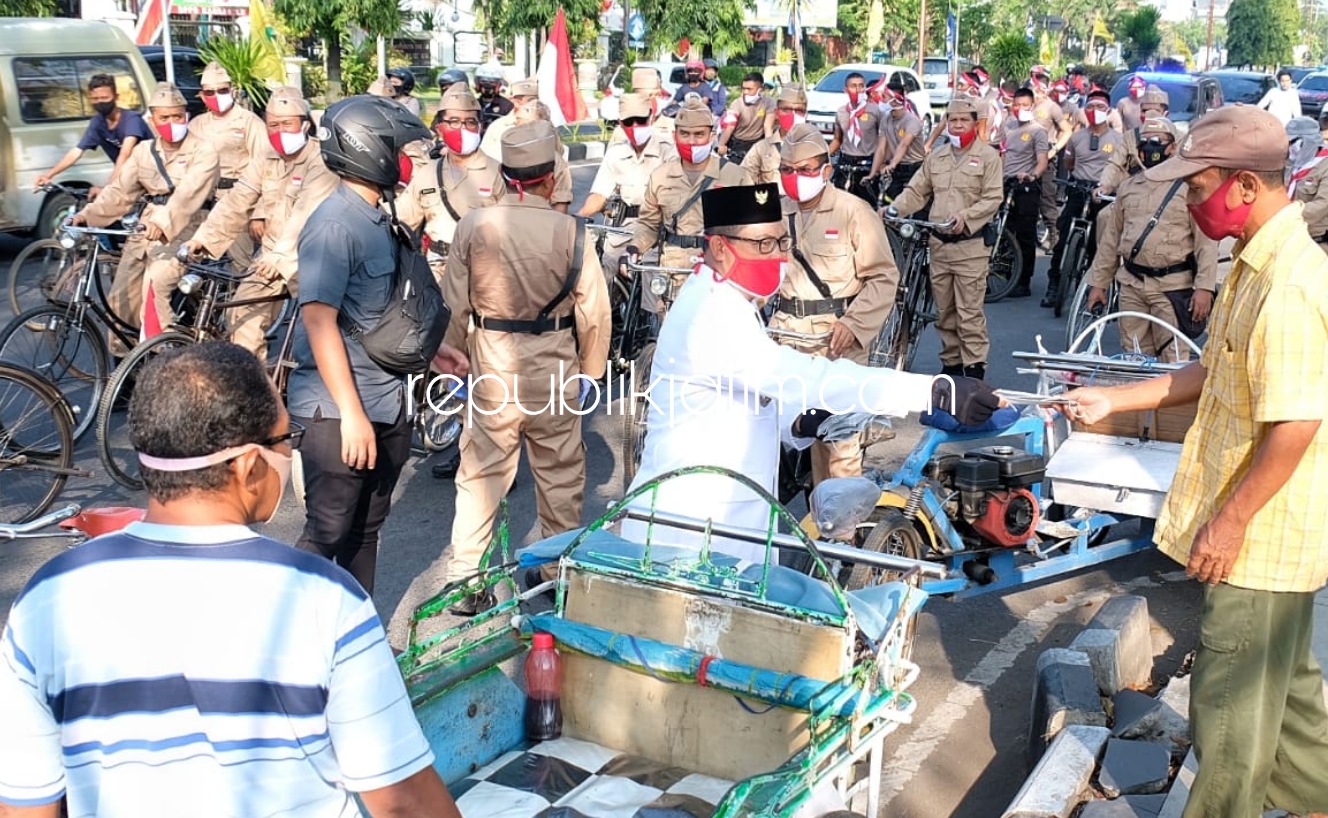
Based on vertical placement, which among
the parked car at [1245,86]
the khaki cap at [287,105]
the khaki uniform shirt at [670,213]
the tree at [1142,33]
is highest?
the tree at [1142,33]

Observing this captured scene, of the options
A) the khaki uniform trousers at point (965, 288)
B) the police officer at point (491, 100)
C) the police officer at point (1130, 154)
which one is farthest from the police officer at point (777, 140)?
the police officer at point (491, 100)

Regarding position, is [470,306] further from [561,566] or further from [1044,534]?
[1044,534]

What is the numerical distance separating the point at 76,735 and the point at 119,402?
20.8 ft

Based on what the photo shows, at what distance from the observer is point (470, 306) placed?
5305mm

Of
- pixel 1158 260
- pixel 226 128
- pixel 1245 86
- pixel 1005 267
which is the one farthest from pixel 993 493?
pixel 1245 86

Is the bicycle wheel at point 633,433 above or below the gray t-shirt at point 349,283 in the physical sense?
below

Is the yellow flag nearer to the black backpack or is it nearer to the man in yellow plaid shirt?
the black backpack

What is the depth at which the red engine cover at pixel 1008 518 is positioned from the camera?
5.19 meters

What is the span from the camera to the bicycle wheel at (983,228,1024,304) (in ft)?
40.9

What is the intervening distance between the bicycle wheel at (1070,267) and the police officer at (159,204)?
275 inches

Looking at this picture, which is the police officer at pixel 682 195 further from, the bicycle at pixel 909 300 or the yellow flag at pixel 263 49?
the yellow flag at pixel 263 49

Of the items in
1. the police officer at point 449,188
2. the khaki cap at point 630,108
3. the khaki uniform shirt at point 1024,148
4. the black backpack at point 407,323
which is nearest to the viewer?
the black backpack at point 407,323

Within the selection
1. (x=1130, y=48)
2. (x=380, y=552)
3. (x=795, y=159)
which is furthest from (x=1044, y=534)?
(x=1130, y=48)

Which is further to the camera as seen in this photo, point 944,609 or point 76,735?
point 944,609
